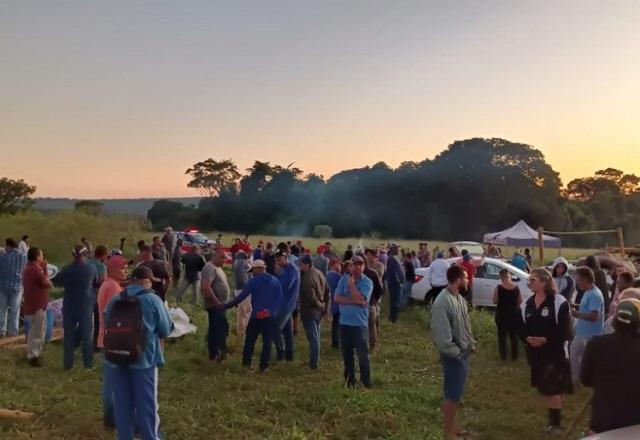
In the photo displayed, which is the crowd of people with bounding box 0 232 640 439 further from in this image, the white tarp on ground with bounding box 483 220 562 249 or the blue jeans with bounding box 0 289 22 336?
the white tarp on ground with bounding box 483 220 562 249

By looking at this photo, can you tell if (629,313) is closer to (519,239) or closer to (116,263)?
(116,263)

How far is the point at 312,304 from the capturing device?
961cm

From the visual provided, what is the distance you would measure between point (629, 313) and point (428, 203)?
57.0 m

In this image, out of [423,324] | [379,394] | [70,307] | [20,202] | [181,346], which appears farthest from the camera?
[20,202]

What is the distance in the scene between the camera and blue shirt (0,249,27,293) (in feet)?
36.2

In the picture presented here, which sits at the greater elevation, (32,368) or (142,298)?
(142,298)

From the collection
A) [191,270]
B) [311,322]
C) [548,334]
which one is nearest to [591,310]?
[548,334]

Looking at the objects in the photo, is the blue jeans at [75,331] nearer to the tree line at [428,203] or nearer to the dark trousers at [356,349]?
the dark trousers at [356,349]

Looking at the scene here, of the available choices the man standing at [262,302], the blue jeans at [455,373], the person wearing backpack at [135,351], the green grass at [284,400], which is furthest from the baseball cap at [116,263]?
the blue jeans at [455,373]

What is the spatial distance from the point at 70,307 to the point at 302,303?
3363 mm

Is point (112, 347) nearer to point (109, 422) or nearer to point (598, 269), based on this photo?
point (109, 422)

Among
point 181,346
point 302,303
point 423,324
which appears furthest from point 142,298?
point 423,324

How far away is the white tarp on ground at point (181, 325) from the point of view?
1102cm

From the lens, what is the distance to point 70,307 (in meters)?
8.40
